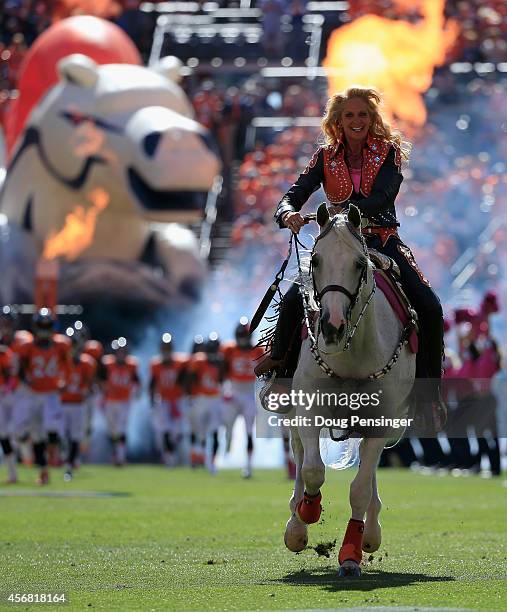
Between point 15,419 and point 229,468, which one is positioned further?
point 229,468

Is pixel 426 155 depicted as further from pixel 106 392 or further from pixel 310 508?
pixel 310 508

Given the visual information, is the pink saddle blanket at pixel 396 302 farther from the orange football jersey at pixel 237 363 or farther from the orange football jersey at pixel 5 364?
the orange football jersey at pixel 237 363

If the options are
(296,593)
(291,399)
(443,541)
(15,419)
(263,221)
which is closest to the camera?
(296,593)

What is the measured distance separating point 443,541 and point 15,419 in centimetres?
1179

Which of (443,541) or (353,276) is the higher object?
(353,276)

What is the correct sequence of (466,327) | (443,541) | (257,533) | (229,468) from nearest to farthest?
(443,541), (257,533), (466,327), (229,468)

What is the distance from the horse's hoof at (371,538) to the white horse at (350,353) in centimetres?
20

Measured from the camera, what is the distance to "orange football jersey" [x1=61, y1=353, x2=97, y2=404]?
80.7ft

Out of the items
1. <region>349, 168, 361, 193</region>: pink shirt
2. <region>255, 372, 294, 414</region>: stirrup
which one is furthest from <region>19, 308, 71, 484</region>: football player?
<region>349, 168, 361, 193</region>: pink shirt

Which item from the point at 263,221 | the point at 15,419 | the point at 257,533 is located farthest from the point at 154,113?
the point at 257,533

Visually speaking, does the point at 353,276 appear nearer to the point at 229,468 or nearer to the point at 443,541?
the point at 443,541

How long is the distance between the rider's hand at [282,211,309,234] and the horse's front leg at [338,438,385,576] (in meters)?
1.20

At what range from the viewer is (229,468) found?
29656 mm

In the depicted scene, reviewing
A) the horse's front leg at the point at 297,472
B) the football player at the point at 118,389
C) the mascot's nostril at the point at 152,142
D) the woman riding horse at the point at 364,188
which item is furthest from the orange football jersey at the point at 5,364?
the woman riding horse at the point at 364,188
